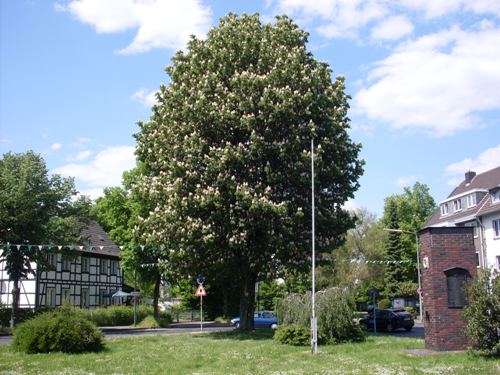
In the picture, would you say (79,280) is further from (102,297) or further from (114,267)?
(114,267)

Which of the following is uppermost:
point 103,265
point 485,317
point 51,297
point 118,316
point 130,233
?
point 130,233

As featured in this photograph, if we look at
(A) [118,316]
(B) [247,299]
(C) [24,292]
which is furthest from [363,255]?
(B) [247,299]

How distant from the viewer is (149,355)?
19734 millimetres

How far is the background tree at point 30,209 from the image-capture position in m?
36.1

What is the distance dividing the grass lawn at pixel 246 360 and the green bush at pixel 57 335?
555 millimetres

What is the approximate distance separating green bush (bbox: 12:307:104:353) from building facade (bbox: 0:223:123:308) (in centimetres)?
2533

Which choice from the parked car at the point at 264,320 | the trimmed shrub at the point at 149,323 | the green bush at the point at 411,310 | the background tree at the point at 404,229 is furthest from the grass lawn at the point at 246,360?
the background tree at the point at 404,229

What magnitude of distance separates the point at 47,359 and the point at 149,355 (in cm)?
331

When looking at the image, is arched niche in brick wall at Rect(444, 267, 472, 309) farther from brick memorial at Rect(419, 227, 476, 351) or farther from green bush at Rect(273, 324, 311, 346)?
green bush at Rect(273, 324, 311, 346)

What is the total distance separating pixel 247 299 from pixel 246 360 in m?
11.6

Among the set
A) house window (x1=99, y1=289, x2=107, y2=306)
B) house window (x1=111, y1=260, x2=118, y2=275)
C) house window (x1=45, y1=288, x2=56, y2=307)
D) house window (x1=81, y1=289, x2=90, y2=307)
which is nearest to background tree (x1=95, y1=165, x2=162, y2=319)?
house window (x1=45, y1=288, x2=56, y2=307)

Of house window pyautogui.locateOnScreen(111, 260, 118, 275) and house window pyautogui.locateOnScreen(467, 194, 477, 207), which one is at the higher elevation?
house window pyautogui.locateOnScreen(467, 194, 477, 207)

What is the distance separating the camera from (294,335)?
2295 centimetres

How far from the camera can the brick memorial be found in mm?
18781
